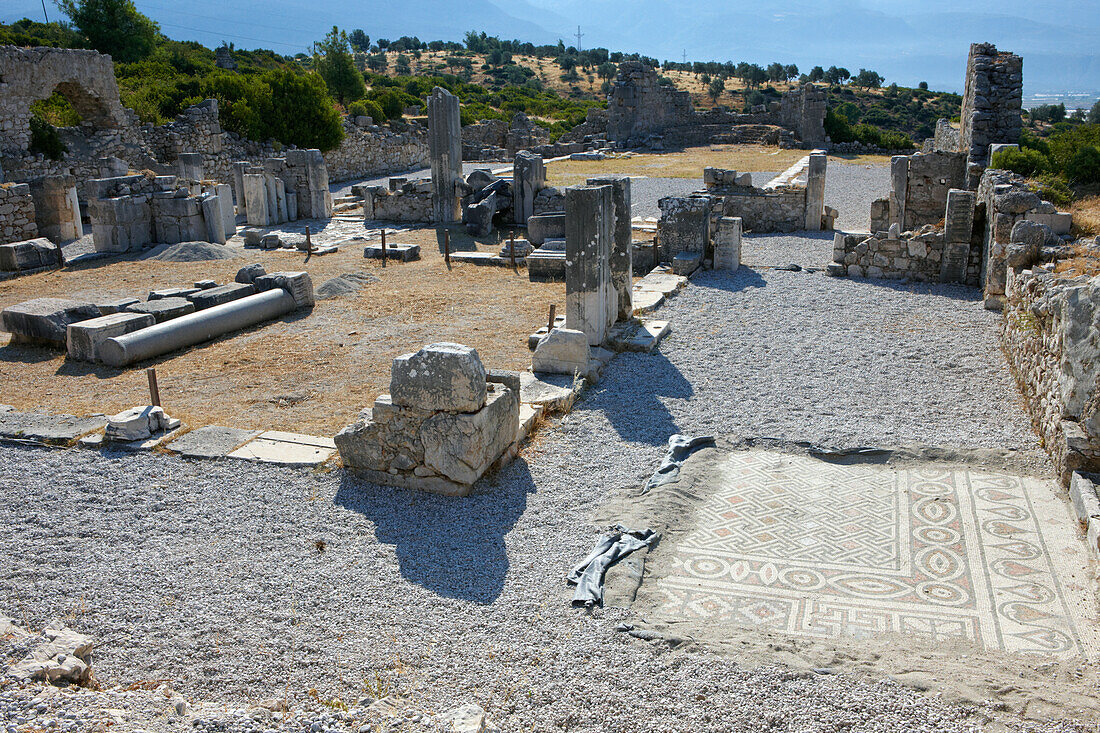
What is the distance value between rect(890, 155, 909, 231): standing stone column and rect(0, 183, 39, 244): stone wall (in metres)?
19.2

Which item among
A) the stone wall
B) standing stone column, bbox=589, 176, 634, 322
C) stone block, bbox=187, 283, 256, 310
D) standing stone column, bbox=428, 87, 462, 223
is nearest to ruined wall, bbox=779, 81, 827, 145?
standing stone column, bbox=428, 87, 462, 223

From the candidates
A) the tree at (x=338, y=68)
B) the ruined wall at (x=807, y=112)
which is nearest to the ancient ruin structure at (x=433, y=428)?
the ruined wall at (x=807, y=112)

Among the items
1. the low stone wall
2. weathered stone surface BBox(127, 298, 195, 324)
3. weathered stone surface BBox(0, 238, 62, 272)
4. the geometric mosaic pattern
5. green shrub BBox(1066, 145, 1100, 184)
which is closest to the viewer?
the geometric mosaic pattern

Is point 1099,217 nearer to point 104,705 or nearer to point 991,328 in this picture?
point 991,328

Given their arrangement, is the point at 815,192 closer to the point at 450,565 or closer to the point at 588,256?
the point at 588,256

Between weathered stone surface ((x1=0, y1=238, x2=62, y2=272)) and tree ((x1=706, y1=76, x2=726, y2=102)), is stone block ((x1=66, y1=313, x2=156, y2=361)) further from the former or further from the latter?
tree ((x1=706, y1=76, x2=726, y2=102))

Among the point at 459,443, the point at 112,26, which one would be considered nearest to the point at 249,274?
the point at 459,443

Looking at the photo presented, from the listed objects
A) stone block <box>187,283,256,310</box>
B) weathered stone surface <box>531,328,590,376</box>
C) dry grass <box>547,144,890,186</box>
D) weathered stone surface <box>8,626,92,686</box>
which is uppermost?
dry grass <box>547,144,890,186</box>

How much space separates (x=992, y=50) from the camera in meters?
19.0

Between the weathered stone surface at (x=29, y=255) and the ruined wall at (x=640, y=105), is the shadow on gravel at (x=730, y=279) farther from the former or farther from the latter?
the ruined wall at (x=640, y=105)

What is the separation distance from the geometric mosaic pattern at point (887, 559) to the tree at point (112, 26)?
40174 millimetres

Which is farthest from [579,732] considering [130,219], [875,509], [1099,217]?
[130,219]

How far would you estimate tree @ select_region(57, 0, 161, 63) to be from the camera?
37281 millimetres

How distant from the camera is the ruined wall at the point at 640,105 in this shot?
130ft
